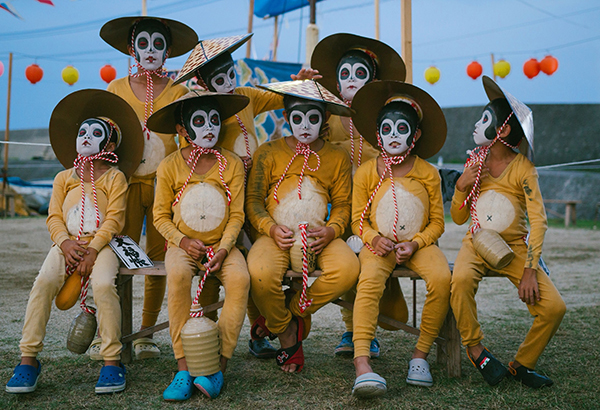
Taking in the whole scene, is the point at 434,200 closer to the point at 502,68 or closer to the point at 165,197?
the point at 165,197

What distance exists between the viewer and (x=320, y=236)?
314 cm

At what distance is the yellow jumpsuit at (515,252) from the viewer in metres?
2.87

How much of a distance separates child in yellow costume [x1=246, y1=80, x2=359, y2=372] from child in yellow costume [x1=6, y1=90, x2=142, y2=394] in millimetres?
778

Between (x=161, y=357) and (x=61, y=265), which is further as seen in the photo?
(x=161, y=357)

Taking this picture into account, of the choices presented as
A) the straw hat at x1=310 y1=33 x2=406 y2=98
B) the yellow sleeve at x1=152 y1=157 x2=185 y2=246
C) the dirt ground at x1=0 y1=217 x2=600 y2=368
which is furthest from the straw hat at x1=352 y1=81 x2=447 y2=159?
the dirt ground at x1=0 y1=217 x2=600 y2=368

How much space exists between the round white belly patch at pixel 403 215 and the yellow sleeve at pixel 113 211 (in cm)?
151

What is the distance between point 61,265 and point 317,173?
1539 mm

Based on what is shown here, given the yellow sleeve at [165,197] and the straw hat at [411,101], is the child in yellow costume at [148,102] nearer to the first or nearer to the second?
the yellow sleeve at [165,197]

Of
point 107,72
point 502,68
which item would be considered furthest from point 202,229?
point 502,68

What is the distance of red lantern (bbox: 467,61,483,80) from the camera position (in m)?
13.1

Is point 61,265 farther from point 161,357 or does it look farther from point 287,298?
point 287,298

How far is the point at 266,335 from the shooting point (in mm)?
3543

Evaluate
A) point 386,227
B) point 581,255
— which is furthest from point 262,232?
point 581,255

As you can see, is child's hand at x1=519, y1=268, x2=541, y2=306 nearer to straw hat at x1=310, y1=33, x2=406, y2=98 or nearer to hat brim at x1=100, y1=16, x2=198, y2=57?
straw hat at x1=310, y1=33, x2=406, y2=98
